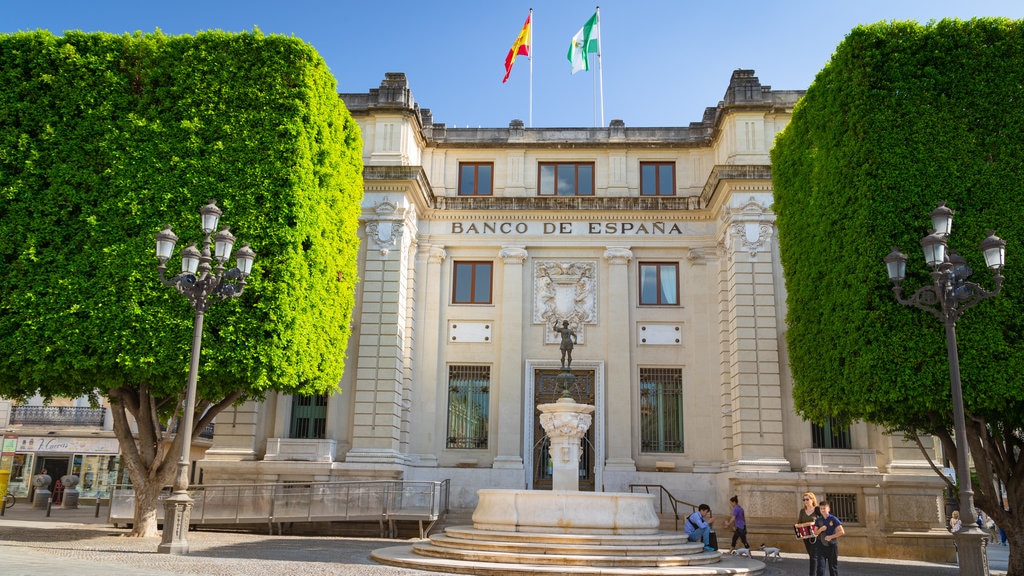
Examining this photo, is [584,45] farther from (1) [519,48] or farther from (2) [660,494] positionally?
(2) [660,494]

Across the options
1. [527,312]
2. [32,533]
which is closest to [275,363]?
[32,533]

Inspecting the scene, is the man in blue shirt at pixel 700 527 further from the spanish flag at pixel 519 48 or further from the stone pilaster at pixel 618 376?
the spanish flag at pixel 519 48

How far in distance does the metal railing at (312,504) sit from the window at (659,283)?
9.68 m

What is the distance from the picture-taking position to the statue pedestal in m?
15.8

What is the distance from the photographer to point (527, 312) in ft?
81.0

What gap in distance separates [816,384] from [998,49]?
24.9ft

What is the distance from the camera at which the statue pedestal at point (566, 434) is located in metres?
15.8

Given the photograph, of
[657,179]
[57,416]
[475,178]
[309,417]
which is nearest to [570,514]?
[309,417]

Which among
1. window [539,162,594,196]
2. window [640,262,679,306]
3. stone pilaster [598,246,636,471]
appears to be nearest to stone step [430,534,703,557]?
stone pilaster [598,246,636,471]

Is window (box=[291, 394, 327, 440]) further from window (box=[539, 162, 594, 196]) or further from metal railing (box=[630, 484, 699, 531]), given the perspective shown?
window (box=[539, 162, 594, 196])

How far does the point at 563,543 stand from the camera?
42.9 feet

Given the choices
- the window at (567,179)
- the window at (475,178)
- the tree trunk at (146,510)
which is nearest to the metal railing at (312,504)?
the tree trunk at (146,510)

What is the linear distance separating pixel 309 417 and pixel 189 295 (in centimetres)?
996

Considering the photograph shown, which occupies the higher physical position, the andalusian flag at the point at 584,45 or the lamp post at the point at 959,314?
the andalusian flag at the point at 584,45
